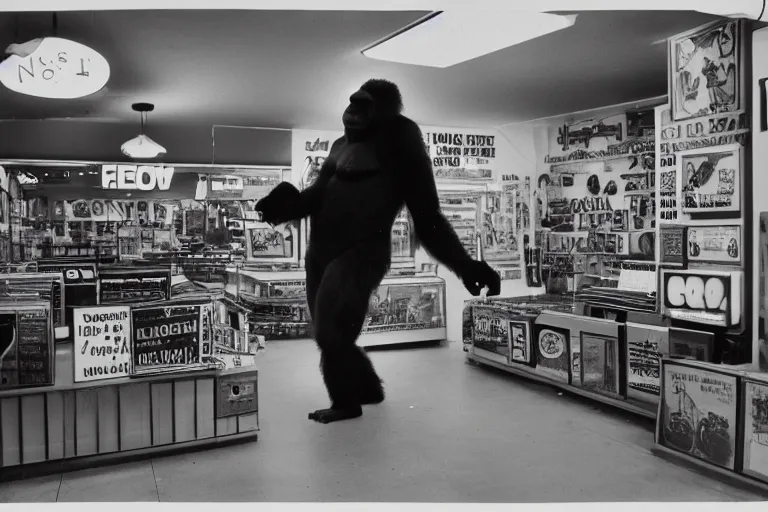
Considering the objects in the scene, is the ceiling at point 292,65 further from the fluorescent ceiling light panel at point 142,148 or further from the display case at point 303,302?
the display case at point 303,302

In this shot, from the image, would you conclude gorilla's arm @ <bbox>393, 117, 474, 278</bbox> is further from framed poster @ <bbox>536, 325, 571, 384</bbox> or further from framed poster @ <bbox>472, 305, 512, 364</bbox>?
framed poster @ <bbox>536, 325, 571, 384</bbox>

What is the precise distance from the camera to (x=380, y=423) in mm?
2439

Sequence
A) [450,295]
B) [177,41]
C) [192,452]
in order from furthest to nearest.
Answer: [450,295]
[192,452]
[177,41]

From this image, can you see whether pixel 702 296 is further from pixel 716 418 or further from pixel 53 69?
pixel 53 69

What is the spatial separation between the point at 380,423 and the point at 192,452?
0.79m

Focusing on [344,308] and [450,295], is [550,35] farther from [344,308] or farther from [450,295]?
[344,308]

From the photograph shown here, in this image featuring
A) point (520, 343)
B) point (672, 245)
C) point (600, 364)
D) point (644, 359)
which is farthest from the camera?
point (520, 343)

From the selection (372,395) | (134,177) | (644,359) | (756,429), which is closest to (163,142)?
(134,177)

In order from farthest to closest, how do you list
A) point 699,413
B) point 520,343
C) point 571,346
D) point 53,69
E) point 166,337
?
point 520,343 → point 571,346 → point 166,337 → point 699,413 → point 53,69

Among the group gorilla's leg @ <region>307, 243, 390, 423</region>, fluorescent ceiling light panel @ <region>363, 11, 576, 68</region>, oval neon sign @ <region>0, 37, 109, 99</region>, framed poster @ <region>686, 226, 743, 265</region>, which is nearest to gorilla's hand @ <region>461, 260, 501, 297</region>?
gorilla's leg @ <region>307, 243, 390, 423</region>

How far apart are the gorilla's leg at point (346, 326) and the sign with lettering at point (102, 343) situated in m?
0.81

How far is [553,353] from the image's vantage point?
11.4 ft

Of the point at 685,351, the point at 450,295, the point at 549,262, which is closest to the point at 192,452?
the point at 450,295

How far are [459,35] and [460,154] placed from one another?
1.56 ft
